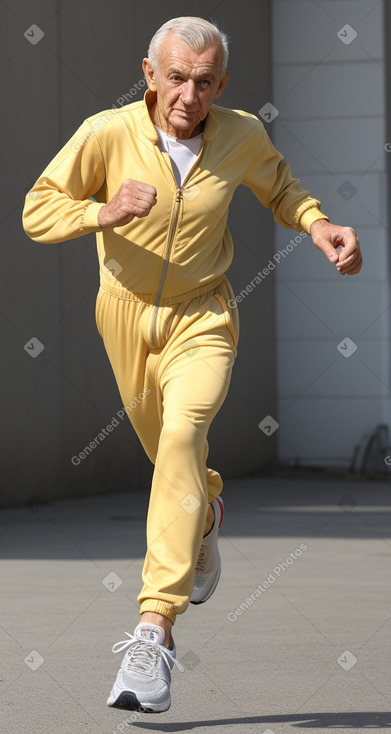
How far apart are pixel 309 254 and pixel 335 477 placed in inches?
92.0

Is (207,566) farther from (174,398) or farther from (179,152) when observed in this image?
(179,152)

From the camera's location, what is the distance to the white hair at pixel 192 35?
152 inches

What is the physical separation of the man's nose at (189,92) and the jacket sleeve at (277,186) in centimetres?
39

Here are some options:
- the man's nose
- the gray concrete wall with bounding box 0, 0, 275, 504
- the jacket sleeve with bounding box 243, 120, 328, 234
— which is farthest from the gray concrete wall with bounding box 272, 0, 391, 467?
the man's nose

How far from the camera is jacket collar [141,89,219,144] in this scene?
13.0ft

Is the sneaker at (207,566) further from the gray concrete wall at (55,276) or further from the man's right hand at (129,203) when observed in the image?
the gray concrete wall at (55,276)

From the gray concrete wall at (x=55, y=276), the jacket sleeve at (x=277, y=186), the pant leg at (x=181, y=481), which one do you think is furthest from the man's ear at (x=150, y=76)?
the gray concrete wall at (x=55, y=276)

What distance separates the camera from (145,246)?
4.00 meters

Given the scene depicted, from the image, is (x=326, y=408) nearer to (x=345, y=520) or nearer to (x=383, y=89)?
(x=383, y=89)

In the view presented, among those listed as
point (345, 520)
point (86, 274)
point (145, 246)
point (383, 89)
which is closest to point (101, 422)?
point (86, 274)

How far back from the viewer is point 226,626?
548cm

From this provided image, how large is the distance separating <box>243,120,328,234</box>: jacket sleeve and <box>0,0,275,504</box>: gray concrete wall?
226 inches

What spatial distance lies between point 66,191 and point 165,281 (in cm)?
39

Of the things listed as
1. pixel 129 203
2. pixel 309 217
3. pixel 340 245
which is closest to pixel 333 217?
pixel 309 217
